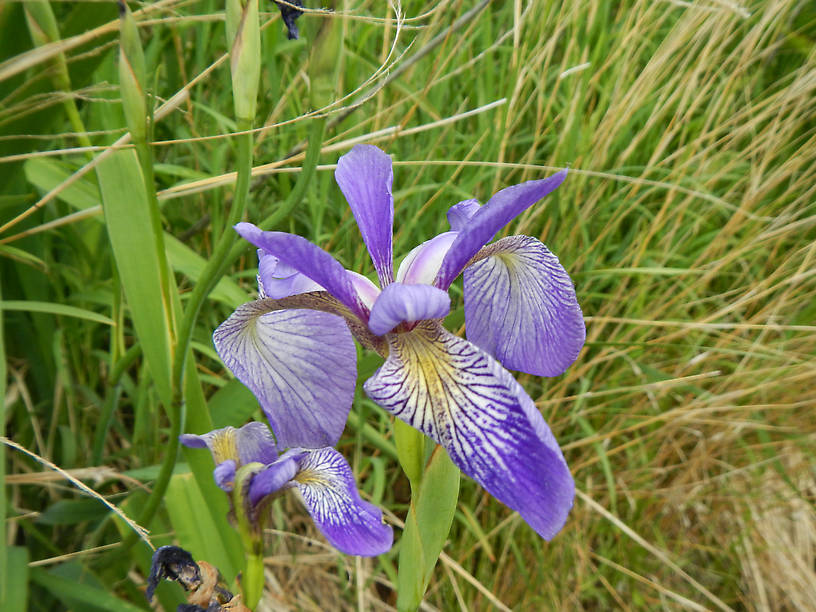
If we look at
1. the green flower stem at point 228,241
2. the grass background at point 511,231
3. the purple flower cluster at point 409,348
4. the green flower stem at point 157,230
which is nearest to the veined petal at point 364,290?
the purple flower cluster at point 409,348

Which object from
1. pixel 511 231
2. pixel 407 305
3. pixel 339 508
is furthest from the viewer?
pixel 511 231

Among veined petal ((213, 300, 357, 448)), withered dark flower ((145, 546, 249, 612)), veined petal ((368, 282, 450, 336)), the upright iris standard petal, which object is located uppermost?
veined petal ((368, 282, 450, 336))

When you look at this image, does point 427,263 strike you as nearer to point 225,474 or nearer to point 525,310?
point 525,310

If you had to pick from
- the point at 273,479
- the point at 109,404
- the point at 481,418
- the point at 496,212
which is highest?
the point at 496,212

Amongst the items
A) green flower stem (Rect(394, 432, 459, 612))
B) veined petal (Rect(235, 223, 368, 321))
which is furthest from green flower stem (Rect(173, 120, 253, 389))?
green flower stem (Rect(394, 432, 459, 612))

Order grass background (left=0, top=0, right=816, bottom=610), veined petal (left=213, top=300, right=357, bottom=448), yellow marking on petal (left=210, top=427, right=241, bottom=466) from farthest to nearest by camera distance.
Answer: grass background (left=0, top=0, right=816, bottom=610) < yellow marking on petal (left=210, top=427, right=241, bottom=466) < veined petal (left=213, top=300, right=357, bottom=448)

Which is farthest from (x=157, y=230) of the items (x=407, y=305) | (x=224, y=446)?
(x=407, y=305)

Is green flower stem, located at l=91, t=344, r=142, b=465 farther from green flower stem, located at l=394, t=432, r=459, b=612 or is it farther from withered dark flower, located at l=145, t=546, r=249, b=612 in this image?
green flower stem, located at l=394, t=432, r=459, b=612
